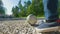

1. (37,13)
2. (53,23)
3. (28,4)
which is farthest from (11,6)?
(53,23)

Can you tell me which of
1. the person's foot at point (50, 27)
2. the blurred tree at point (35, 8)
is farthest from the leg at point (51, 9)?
the blurred tree at point (35, 8)

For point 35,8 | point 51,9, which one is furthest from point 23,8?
point 51,9

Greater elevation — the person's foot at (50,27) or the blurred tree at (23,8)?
the person's foot at (50,27)

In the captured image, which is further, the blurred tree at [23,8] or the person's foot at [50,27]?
the blurred tree at [23,8]

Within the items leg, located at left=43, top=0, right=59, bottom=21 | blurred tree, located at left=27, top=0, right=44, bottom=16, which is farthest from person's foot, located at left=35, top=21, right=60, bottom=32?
blurred tree, located at left=27, top=0, right=44, bottom=16

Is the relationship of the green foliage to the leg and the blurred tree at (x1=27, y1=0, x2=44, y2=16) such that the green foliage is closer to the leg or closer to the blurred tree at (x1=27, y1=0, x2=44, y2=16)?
the blurred tree at (x1=27, y1=0, x2=44, y2=16)

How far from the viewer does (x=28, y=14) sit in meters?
2.80

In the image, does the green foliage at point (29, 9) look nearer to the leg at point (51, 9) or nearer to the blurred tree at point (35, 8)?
the blurred tree at point (35, 8)

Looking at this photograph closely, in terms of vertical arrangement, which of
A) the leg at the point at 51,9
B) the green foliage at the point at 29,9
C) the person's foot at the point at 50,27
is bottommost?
the green foliage at the point at 29,9

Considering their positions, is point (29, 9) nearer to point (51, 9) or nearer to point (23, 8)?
point (23, 8)

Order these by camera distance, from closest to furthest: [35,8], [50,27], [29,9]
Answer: [50,27]
[29,9]
[35,8]

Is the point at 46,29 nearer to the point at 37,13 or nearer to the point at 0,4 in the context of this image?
the point at 37,13

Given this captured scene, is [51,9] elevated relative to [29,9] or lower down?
elevated

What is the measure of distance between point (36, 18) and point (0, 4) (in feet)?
2.42
